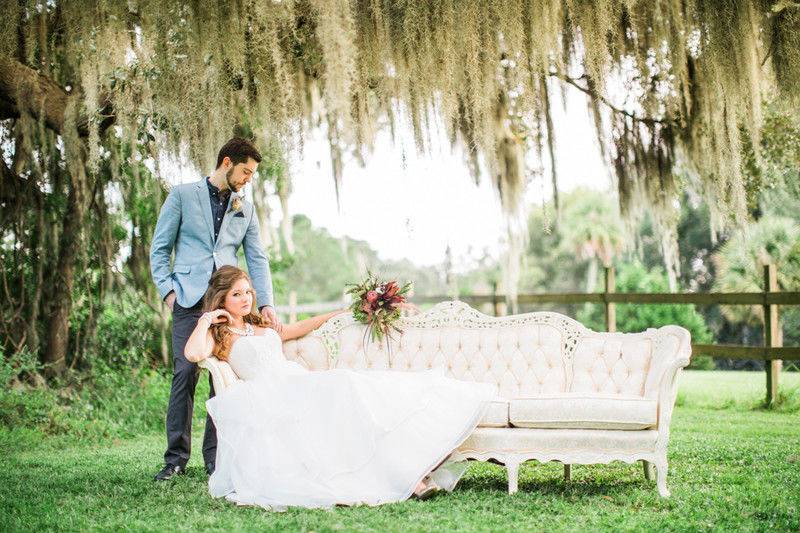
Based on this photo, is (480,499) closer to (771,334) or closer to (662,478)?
(662,478)

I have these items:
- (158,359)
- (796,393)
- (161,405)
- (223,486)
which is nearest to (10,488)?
(223,486)

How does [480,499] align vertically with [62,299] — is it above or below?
below

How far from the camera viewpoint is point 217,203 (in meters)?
4.52

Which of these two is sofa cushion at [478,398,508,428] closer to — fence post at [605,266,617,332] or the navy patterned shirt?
the navy patterned shirt

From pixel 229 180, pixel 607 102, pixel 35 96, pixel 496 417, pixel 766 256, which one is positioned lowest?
pixel 496 417

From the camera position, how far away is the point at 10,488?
168 inches

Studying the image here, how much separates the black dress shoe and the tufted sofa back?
92cm

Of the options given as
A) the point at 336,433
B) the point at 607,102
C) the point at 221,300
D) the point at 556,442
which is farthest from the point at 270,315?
the point at 607,102

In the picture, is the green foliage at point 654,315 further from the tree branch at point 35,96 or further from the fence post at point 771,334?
the tree branch at point 35,96

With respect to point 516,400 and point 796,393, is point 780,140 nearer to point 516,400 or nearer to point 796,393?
point 796,393

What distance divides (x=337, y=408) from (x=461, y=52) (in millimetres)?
2349

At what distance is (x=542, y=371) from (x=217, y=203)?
192cm

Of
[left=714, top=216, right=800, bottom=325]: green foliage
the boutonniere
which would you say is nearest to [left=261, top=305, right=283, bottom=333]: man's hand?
the boutonniere

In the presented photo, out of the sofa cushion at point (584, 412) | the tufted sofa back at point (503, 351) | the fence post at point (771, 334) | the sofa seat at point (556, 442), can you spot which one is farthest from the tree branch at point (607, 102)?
the sofa seat at point (556, 442)
